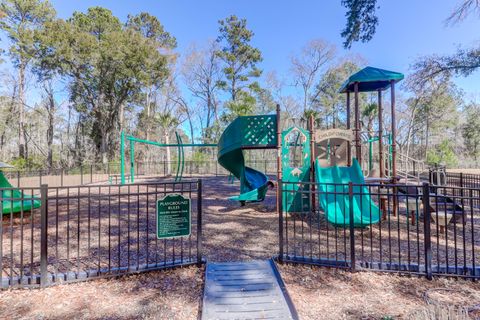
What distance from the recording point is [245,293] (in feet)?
9.71

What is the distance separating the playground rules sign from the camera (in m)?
3.53

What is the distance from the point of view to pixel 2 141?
27547 millimetres

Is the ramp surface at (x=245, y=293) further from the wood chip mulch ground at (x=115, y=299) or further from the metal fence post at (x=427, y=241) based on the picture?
the metal fence post at (x=427, y=241)

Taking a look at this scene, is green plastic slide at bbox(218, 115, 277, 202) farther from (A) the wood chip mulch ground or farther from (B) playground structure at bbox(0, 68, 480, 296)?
(A) the wood chip mulch ground

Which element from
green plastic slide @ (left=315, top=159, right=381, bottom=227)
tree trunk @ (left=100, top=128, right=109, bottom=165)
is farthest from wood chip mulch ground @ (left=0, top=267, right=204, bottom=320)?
tree trunk @ (left=100, top=128, right=109, bottom=165)

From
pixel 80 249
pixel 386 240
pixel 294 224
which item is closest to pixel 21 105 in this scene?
pixel 80 249

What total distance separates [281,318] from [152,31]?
29488 millimetres

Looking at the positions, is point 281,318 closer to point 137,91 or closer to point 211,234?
point 211,234

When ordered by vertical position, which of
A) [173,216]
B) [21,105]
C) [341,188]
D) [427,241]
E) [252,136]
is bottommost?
[427,241]

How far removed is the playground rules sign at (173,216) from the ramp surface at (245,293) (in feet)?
2.10

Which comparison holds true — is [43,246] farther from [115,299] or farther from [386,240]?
[386,240]

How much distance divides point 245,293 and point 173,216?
1.36 metres

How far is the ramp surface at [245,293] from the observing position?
2.61 meters

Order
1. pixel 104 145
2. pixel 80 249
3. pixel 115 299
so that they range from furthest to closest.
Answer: pixel 104 145 → pixel 80 249 → pixel 115 299
